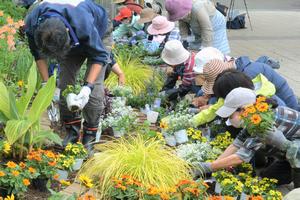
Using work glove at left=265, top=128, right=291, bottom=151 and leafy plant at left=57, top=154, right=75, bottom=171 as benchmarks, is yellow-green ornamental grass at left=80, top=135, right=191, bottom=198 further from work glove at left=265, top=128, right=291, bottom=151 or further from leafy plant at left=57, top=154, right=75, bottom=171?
work glove at left=265, top=128, right=291, bottom=151

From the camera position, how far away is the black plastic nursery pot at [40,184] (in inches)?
123

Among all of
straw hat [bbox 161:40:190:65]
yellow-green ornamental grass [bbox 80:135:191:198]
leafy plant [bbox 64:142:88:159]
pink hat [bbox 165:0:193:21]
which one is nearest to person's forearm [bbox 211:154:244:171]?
yellow-green ornamental grass [bbox 80:135:191:198]

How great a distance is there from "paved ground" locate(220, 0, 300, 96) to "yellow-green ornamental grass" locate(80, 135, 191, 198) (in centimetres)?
322

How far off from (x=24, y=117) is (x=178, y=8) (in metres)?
2.55

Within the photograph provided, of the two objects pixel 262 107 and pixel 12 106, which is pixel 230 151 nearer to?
pixel 262 107

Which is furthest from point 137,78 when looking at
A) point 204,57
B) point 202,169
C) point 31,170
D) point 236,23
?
point 236,23

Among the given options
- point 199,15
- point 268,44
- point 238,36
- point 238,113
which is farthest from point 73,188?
point 238,36

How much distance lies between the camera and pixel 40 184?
3158 millimetres

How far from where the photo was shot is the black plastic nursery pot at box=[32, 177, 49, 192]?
10.3 ft

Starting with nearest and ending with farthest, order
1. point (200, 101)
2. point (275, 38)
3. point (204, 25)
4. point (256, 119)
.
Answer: point (256, 119) < point (200, 101) < point (204, 25) < point (275, 38)

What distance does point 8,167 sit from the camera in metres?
2.91

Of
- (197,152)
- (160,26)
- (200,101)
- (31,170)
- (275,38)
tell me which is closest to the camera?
(31,170)

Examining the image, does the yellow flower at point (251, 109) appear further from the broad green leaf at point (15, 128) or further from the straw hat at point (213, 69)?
the broad green leaf at point (15, 128)

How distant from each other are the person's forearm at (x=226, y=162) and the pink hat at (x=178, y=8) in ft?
7.70
